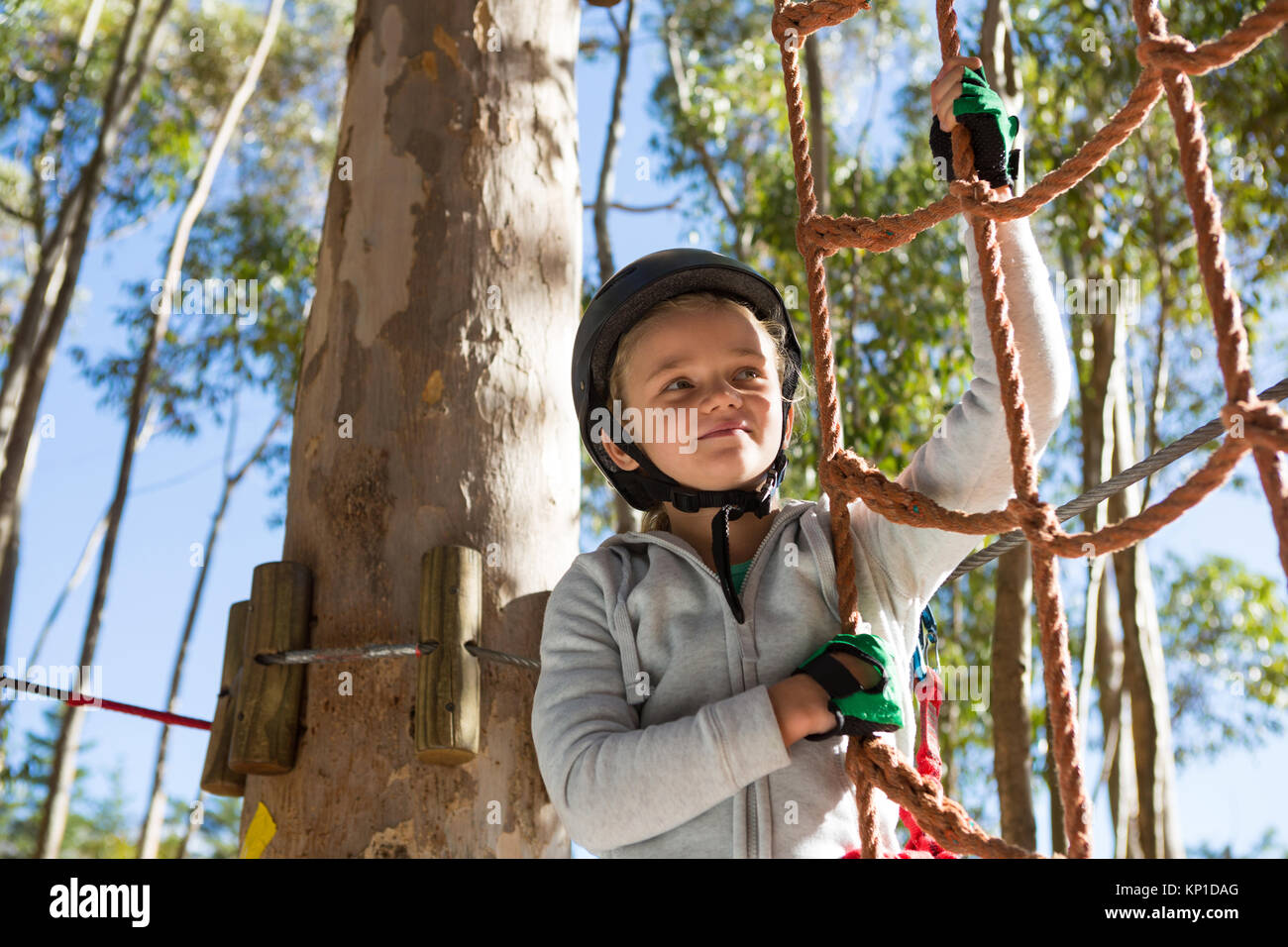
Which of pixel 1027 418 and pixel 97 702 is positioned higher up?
pixel 1027 418

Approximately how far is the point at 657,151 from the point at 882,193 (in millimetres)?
2153

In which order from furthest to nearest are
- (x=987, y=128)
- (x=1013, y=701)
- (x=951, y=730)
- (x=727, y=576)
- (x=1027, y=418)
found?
(x=951, y=730)
(x=1013, y=701)
(x=727, y=576)
(x=987, y=128)
(x=1027, y=418)

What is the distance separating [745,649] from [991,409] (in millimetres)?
436

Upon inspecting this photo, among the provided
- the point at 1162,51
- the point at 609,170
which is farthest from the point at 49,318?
the point at 1162,51

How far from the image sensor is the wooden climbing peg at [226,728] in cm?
169

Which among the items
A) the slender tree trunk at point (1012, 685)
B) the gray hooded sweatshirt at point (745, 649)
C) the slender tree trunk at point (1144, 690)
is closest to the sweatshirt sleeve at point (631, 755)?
the gray hooded sweatshirt at point (745, 649)

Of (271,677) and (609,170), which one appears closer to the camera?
(271,677)

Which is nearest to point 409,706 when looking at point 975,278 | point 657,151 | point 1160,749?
point 975,278

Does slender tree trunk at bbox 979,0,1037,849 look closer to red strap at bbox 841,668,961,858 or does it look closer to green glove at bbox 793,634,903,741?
red strap at bbox 841,668,961,858

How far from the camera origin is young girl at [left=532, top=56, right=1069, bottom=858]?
4.33ft

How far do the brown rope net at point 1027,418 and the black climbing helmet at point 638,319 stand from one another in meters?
0.18

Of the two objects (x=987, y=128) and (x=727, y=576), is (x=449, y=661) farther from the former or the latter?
(x=987, y=128)

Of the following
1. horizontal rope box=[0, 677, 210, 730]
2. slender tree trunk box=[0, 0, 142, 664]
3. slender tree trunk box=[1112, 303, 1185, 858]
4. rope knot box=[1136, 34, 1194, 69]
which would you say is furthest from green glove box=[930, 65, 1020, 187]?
slender tree trunk box=[0, 0, 142, 664]

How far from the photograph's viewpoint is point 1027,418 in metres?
1.22
